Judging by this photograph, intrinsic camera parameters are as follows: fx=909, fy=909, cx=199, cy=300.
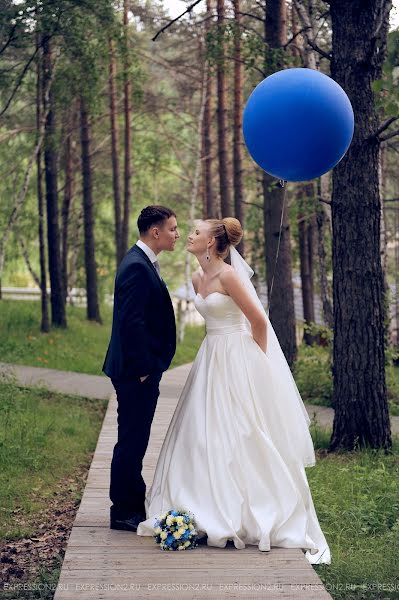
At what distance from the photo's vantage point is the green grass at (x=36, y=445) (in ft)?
25.5

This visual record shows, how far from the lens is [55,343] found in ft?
62.0

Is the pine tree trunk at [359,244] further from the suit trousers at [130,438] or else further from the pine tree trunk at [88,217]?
the pine tree trunk at [88,217]

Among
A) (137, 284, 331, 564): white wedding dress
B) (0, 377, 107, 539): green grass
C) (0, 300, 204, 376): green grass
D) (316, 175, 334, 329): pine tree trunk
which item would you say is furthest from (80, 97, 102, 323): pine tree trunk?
(137, 284, 331, 564): white wedding dress

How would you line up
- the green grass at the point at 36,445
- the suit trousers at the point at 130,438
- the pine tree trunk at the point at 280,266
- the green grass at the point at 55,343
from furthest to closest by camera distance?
1. the green grass at the point at 55,343
2. the pine tree trunk at the point at 280,266
3. the green grass at the point at 36,445
4. the suit trousers at the point at 130,438

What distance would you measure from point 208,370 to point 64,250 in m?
18.8

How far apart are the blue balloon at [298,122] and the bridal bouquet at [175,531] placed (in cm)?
263

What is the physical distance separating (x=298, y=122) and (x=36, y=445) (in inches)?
196

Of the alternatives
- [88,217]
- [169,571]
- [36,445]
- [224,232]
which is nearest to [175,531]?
[169,571]

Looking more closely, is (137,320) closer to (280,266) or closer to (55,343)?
(280,266)

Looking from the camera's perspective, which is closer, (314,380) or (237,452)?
(237,452)

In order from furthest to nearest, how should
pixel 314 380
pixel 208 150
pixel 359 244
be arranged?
pixel 208 150 → pixel 314 380 → pixel 359 244

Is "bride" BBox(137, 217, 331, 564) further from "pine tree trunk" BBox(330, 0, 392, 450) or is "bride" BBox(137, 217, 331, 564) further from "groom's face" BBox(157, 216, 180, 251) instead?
"pine tree trunk" BBox(330, 0, 392, 450)

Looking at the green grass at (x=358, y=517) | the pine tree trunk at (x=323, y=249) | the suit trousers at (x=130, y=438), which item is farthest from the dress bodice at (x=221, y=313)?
the pine tree trunk at (x=323, y=249)

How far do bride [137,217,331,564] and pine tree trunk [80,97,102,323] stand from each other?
53.6ft
